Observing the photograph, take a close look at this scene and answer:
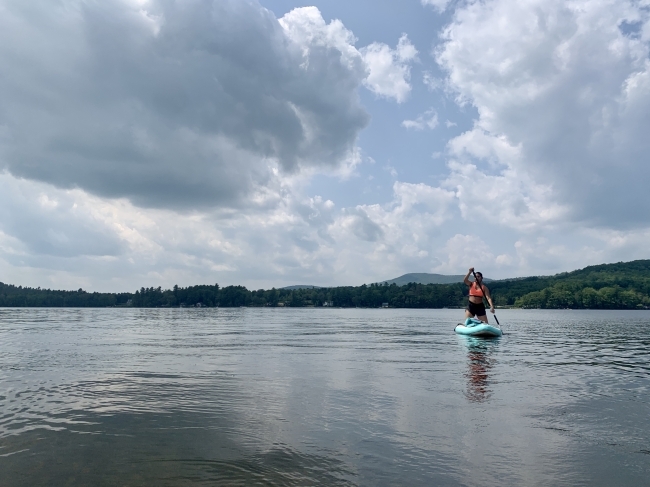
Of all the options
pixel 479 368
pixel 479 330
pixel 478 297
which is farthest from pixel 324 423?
pixel 478 297

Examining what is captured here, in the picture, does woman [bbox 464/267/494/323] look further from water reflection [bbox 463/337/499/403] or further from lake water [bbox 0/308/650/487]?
lake water [bbox 0/308/650/487]

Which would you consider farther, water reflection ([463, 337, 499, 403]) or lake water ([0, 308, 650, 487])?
water reflection ([463, 337, 499, 403])

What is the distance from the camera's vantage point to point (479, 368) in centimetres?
2323

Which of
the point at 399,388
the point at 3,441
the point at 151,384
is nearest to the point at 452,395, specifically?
the point at 399,388

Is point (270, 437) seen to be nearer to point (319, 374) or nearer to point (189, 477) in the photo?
point (189, 477)

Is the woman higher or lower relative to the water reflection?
higher

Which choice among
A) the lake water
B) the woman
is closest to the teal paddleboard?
the woman

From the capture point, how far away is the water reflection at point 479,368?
16.7 meters

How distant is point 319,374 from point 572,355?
17449mm

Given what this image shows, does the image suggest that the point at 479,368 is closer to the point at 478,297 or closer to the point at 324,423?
the point at 324,423

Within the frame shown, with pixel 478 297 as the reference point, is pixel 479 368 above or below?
below

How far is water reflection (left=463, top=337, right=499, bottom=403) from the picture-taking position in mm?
16663

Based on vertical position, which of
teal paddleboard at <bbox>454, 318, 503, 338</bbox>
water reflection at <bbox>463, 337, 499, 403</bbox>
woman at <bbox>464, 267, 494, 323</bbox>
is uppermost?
woman at <bbox>464, 267, 494, 323</bbox>

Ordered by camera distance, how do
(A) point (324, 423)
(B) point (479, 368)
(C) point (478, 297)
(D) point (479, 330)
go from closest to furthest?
(A) point (324, 423) < (B) point (479, 368) < (D) point (479, 330) < (C) point (478, 297)
